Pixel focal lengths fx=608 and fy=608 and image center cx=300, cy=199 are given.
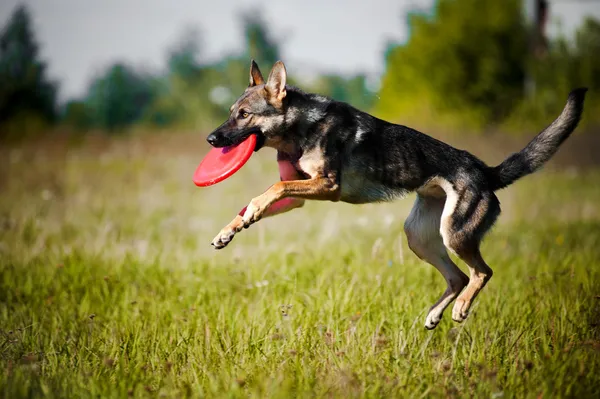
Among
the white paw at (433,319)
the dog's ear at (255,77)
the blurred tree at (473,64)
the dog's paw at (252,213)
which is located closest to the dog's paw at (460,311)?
the white paw at (433,319)

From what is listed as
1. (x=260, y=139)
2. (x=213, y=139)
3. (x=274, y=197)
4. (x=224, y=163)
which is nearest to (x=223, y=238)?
(x=274, y=197)

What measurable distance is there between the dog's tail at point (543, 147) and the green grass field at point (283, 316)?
102 centimetres

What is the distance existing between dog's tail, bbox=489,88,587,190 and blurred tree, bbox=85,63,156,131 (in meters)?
47.4

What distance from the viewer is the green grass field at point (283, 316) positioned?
11.2ft

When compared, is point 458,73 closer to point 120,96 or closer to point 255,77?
point 255,77

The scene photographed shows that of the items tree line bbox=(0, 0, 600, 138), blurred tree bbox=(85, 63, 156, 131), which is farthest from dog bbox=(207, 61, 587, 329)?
blurred tree bbox=(85, 63, 156, 131)

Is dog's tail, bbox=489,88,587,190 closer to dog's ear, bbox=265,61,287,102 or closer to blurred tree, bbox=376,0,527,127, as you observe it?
dog's ear, bbox=265,61,287,102

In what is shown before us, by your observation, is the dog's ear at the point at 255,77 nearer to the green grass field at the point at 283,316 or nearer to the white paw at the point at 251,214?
the white paw at the point at 251,214

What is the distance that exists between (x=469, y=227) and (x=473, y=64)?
68.5ft

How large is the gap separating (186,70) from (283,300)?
60.4 meters

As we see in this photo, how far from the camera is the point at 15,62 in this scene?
64.9ft

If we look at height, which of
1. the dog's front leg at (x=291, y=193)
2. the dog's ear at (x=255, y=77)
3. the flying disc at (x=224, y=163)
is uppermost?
the dog's ear at (x=255, y=77)

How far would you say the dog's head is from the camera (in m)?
4.48

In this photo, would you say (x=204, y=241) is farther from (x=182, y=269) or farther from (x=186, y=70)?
(x=186, y=70)
